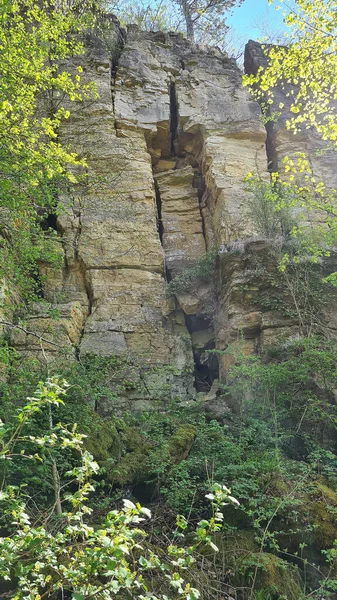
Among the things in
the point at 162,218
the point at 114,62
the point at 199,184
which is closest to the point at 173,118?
the point at 199,184

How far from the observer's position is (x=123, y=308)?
1108cm

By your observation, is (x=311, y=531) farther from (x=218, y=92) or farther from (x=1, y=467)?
(x=218, y=92)

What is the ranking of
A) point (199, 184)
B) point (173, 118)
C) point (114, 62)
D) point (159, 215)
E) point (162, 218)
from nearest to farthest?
point (162, 218) < point (159, 215) < point (199, 184) < point (173, 118) < point (114, 62)

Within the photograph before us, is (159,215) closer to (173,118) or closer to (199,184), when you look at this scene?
(199,184)

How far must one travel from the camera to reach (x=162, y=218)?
1330cm

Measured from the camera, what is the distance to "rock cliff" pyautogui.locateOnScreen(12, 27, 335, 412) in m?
10.2

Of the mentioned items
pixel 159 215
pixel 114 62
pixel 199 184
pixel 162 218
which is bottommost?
pixel 162 218

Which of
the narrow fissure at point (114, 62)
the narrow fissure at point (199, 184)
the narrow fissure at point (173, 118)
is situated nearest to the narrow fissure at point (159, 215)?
the narrow fissure at point (199, 184)

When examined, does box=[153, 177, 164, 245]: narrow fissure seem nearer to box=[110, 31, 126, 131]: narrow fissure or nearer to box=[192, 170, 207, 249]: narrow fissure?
box=[192, 170, 207, 249]: narrow fissure

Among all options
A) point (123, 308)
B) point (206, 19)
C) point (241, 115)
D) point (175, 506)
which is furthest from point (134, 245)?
point (206, 19)

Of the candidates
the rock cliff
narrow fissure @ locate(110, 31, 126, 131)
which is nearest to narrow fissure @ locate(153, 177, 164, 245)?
the rock cliff

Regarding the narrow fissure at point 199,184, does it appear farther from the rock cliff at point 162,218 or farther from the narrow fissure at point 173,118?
the narrow fissure at point 173,118

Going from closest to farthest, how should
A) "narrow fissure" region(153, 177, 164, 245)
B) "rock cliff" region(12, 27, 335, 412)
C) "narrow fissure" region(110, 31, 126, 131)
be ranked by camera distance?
"rock cliff" region(12, 27, 335, 412) < "narrow fissure" region(153, 177, 164, 245) < "narrow fissure" region(110, 31, 126, 131)

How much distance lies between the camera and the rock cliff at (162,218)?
1025 centimetres
